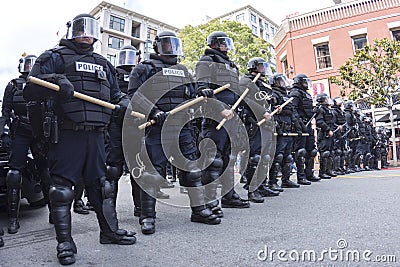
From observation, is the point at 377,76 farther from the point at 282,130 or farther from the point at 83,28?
the point at 83,28

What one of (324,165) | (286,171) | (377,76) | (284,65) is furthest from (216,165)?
(284,65)

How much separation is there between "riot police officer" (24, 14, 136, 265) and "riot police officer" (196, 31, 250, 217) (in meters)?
1.19

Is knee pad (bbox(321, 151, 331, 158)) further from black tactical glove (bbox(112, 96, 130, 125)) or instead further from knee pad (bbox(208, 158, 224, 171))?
black tactical glove (bbox(112, 96, 130, 125))

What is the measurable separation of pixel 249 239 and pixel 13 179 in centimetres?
239

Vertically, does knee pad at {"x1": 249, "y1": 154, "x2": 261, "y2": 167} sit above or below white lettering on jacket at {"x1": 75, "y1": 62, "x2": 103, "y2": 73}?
below

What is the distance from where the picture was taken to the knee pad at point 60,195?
2.34 m

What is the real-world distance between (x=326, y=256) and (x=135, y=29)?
33.8 metres

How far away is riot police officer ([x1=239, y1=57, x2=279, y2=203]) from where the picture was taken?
461 cm

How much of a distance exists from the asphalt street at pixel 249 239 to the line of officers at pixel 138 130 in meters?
0.18

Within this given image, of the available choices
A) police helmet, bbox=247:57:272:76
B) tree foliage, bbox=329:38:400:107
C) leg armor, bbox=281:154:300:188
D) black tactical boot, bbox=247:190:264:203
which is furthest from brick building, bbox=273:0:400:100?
black tactical boot, bbox=247:190:264:203

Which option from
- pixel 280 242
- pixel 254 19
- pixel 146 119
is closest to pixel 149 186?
pixel 146 119

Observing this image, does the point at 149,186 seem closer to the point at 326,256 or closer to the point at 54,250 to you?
the point at 54,250

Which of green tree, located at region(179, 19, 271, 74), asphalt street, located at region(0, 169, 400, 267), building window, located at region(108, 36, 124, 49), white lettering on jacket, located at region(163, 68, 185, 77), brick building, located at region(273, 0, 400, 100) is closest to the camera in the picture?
asphalt street, located at region(0, 169, 400, 267)

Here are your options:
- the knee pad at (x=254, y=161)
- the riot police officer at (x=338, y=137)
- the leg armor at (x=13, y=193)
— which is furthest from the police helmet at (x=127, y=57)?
the riot police officer at (x=338, y=137)
